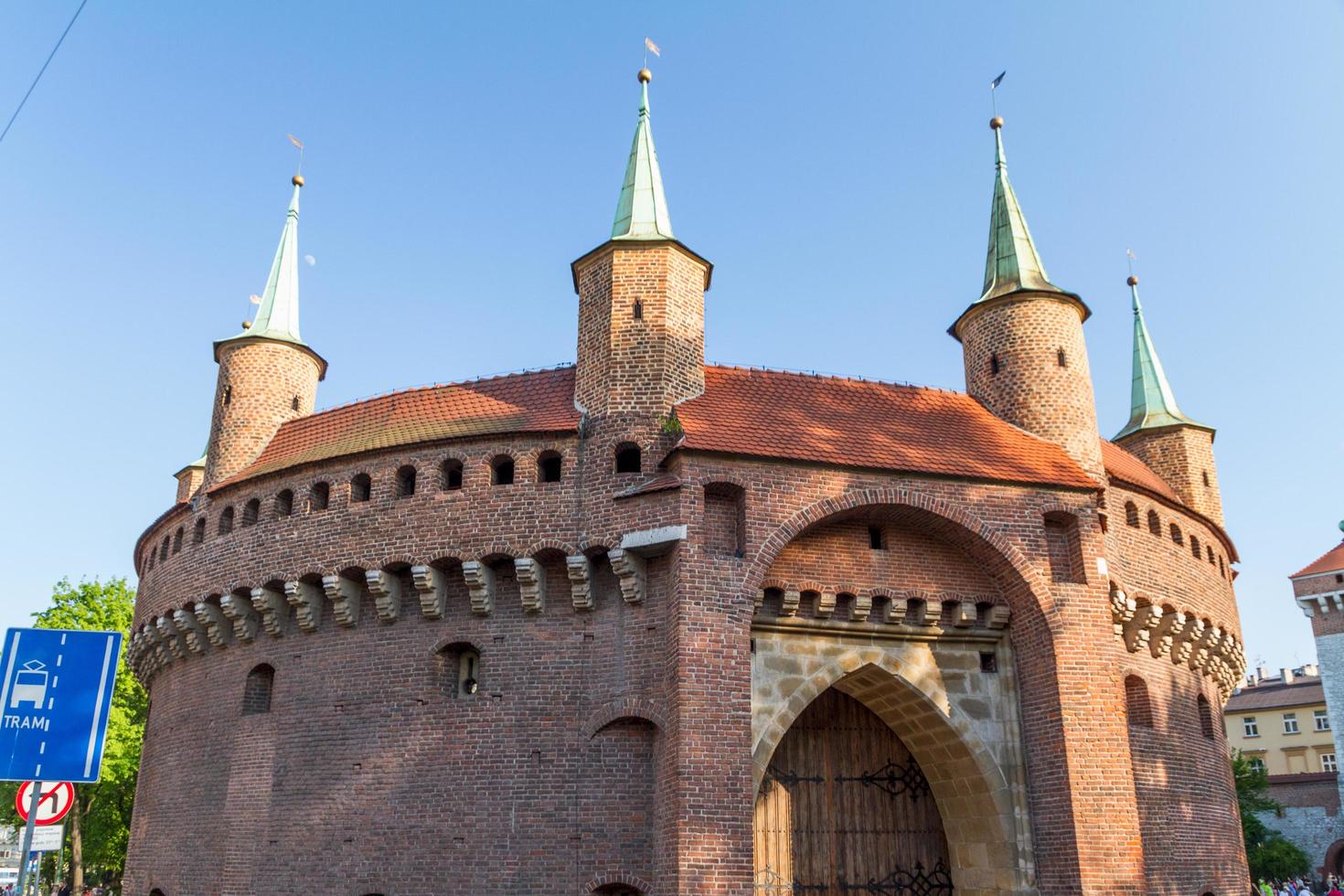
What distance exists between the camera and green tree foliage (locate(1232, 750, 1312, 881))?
42.8 metres

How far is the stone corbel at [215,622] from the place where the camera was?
65.6 feet

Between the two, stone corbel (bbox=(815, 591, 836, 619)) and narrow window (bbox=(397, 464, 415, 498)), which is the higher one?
narrow window (bbox=(397, 464, 415, 498))

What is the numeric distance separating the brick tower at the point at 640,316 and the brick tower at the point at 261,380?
700 centimetres

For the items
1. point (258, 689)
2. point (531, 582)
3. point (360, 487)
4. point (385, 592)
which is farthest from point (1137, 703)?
point (258, 689)

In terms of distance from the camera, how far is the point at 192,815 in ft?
64.0

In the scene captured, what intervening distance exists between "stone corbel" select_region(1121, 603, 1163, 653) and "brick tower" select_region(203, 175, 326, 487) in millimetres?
16283

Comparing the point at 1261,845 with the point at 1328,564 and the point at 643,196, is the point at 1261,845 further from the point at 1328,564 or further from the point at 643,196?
the point at 643,196

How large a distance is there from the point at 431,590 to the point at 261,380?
7817 mm

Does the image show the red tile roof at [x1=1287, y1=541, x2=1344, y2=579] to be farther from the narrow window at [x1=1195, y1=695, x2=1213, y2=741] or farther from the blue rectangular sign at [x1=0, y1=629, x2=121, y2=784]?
the blue rectangular sign at [x1=0, y1=629, x2=121, y2=784]

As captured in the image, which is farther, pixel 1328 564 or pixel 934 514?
pixel 1328 564

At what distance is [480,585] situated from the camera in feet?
57.5

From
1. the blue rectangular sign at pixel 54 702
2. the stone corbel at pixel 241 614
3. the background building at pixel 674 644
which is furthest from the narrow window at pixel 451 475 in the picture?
the blue rectangular sign at pixel 54 702

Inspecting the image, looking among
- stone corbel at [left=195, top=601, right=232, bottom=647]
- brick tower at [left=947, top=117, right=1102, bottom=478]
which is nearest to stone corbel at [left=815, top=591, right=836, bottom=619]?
brick tower at [left=947, top=117, right=1102, bottom=478]

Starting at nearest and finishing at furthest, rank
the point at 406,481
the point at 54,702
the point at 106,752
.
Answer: the point at 54,702, the point at 406,481, the point at 106,752
